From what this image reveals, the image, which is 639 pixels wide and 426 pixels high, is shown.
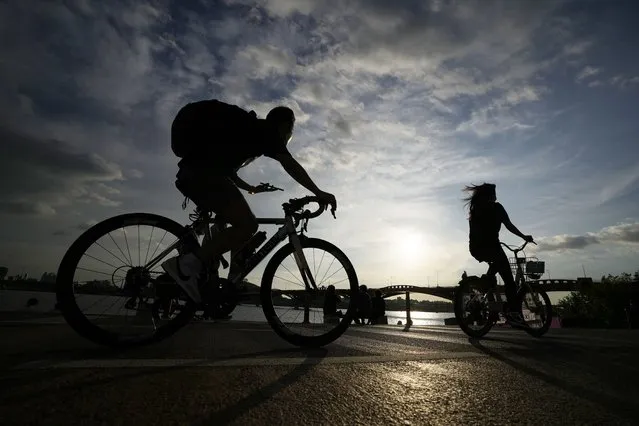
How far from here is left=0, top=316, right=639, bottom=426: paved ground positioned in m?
1.25

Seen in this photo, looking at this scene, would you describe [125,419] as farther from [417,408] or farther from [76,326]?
[76,326]

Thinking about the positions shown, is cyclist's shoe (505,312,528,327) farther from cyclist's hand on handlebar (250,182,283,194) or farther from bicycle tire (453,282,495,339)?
cyclist's hand on handlebar (250,182,283,194)

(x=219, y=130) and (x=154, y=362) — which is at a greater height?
(x=219, y=130)

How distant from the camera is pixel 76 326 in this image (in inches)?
108

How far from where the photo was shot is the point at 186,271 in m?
3.04

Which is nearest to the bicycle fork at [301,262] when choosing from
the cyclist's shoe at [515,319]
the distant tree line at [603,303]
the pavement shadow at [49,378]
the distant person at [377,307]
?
the pavement shadow at [49,378]

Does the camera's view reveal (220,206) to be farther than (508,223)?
No

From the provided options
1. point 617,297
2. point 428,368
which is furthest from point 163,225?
point 617,297

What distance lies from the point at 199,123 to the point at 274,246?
149cm

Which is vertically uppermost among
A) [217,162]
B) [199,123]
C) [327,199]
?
[199,123]

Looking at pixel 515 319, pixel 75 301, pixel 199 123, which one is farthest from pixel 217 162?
pixel 515 319

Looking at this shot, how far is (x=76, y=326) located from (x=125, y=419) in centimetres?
205

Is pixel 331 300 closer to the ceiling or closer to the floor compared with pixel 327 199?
closer to the floor

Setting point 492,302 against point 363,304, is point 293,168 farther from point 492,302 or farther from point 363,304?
point 492,302
